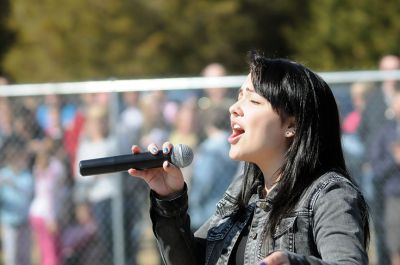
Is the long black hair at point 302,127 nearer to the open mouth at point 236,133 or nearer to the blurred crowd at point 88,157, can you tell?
the open mouth at point 236,133

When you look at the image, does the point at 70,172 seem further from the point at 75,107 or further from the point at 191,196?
the point at 191,196

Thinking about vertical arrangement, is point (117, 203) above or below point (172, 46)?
below

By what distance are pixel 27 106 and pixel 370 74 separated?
2.87 metres

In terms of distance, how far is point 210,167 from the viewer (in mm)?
6664

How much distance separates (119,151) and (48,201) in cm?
77

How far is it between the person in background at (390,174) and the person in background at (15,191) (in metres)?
2.92

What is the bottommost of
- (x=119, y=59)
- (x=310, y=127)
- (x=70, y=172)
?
(x=70, y=172)

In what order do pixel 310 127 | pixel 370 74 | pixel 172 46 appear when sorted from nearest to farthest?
pixel 310 127, pixel 370 74, pixel 172 46

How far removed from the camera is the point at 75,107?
6.84 meters

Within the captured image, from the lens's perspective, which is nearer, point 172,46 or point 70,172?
point 70,172

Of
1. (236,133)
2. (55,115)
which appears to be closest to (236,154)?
(236,133)

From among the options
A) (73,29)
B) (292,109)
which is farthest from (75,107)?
(73,29)

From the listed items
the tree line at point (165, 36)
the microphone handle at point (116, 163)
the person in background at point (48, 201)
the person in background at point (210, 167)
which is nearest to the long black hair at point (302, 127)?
the microphone handle at point (116, 163)

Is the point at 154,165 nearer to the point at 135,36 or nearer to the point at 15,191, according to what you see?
the point at 15,191
